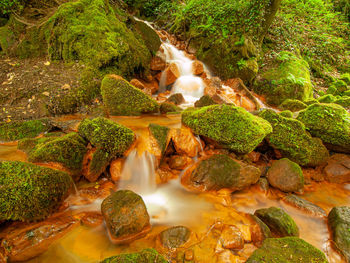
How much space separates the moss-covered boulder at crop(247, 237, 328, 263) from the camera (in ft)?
6.81

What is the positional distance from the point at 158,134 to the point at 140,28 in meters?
6.33

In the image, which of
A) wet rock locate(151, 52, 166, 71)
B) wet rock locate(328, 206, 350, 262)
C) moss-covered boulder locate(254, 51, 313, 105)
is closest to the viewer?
wet rock locate(328, 206, 350, 262)

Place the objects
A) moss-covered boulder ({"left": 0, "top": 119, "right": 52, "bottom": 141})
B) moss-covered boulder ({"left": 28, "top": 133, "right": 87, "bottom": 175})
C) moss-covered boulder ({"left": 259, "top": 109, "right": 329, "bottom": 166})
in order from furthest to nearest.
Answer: moss-covered boulder ({"left": 259, "top": 109, "right": 329, "bottom": 166})
moss-covered boulder ({"left": 0, "top": 119, "right": 52, "bottom": 141})
moss-covered boulder ({"left": 28, "top": 133, "right": 87, "bottom": 175})

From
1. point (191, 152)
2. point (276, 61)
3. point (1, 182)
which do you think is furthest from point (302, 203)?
point (276, 61)

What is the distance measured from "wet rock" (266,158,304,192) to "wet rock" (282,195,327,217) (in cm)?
20

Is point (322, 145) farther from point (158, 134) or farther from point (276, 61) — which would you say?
point (276, 61)

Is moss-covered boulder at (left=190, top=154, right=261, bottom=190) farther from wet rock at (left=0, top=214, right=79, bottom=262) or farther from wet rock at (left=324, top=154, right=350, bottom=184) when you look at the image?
wet rock at (left=0, top=214, right=79, bottom=262)

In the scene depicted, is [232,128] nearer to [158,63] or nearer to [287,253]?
[287,253]

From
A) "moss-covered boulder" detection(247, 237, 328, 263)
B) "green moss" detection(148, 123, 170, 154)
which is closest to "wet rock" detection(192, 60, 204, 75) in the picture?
"green moss" detection(148, 123, 170, 154)

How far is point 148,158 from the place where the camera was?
3828 mm

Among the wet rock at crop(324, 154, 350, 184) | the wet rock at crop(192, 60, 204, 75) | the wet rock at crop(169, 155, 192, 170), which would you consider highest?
the wet rock at crop(192, 60, 204, 75)

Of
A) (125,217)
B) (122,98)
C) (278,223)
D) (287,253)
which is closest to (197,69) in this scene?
(122,98)

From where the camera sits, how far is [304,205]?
139 inches

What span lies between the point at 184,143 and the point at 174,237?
6.39ft
